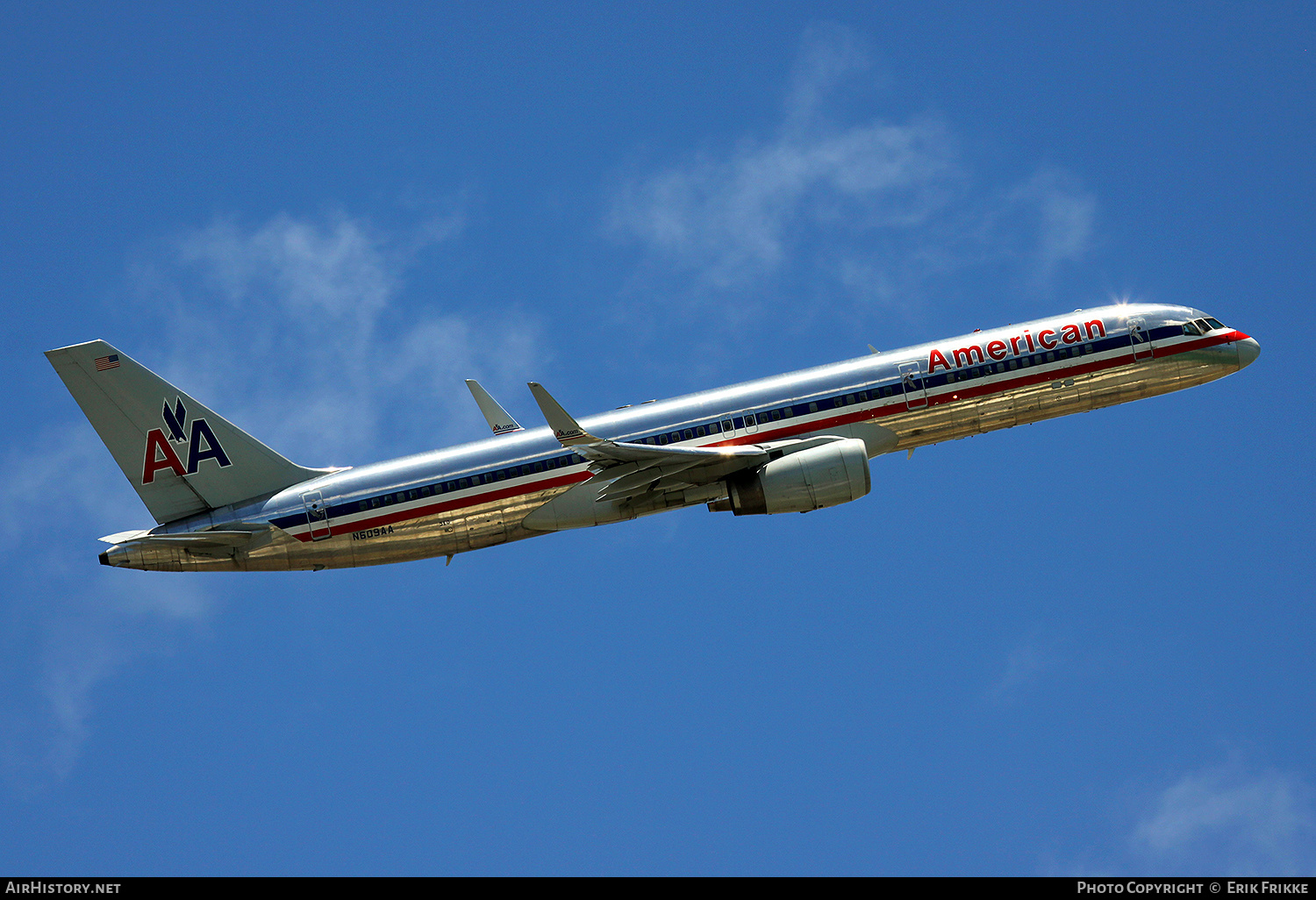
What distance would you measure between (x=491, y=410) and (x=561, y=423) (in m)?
→ 11.2

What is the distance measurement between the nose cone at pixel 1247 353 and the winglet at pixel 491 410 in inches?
1195

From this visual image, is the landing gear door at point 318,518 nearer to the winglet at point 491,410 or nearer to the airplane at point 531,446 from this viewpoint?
the airplane at point 531,446

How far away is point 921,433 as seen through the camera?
50.4 m

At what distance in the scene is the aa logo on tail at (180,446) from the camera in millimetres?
50250

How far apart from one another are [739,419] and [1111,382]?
15265 millimetres

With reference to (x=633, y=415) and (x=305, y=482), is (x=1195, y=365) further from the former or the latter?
→ (x=305, y=482)

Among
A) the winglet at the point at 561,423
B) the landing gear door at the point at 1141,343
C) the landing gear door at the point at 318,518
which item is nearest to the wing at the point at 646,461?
the winglet at the point at 561,423

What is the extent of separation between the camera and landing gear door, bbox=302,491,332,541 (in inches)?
1950

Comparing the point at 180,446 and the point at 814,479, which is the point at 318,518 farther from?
the point at 814,479

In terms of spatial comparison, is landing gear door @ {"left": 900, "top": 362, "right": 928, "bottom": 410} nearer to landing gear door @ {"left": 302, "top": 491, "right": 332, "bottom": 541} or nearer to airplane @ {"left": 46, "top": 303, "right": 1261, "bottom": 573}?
airplane @ {"left": 46, "top": 303, "right": 1261, "bottom": 573}

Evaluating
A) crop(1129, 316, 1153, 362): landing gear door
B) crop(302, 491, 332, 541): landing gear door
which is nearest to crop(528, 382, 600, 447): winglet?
crop(302, 491, 332, 541): landing gear door
